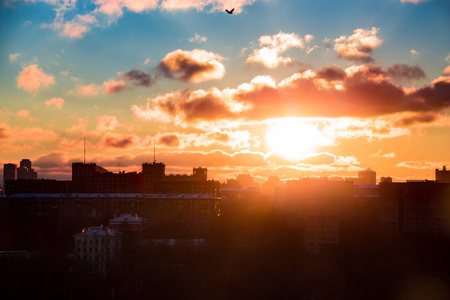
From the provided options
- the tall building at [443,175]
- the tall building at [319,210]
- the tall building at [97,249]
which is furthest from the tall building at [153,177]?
the tall building at [443,175]

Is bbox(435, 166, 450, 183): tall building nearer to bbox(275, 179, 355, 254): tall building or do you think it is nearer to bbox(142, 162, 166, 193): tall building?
bbox(275, 179, 355, 254): tall building

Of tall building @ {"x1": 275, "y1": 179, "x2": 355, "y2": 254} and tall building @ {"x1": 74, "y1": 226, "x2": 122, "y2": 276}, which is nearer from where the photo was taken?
tall building @ {"x1": 74, "y1": 226, "x2": 122, "y2": 276}

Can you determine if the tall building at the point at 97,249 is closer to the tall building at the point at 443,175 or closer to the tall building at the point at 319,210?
the tall building at the point at 319,210

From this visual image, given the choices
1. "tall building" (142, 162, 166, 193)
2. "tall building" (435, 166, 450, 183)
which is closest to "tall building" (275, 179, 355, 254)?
"tall building" (142, 162, 166, 193)

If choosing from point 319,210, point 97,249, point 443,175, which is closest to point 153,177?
point 319,210

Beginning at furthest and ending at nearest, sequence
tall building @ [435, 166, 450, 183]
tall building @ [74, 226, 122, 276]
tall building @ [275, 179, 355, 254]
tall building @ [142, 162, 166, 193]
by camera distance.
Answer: tall building @ [435, 166, 450, 183] → tall building @ [142, 162, 166, 193] → tall building @ [275, 179, 355, 254] → tall building @ [74, 226, 122, 276]

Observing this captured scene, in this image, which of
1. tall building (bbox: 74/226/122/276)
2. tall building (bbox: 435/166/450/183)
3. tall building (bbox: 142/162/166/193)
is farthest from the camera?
tall building (bbox: 435/166/450/183)

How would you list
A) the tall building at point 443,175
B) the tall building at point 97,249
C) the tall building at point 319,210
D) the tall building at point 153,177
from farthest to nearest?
the tall building at point 443,175, the tall building at point 153,177, the tall building at point 319,210, the tall building at point 97,249

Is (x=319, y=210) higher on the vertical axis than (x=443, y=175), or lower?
lower

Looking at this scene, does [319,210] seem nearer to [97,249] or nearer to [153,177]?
[97,249]

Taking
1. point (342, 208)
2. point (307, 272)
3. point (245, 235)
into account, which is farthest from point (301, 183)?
point (307, 272)

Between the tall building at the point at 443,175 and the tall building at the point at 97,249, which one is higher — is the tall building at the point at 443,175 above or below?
above
